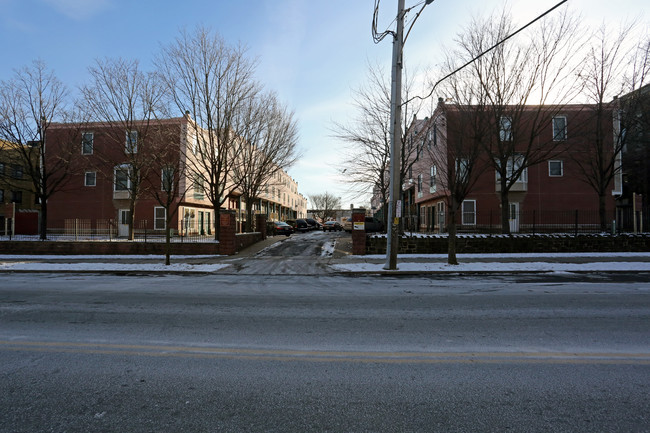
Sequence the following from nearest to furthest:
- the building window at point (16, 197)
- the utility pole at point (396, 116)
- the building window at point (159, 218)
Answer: the utility pole at point (396, 116) < the building window at point (159, 218) < the building window at point (16, 197)

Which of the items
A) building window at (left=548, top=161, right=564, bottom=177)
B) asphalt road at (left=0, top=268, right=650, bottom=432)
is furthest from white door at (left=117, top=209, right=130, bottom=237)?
building window at (left=548, top=161, right=564, bottom=177)

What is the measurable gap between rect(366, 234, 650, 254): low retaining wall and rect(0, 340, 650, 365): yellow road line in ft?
44.8

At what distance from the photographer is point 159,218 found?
2972cm

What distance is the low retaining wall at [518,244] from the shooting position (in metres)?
18.0

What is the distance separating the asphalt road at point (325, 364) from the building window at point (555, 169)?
24.3 meters

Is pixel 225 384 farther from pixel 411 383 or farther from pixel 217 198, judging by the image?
pixel 217 198

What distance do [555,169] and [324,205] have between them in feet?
253

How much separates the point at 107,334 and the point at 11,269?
1246 centimetres

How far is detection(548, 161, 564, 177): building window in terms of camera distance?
94.0 ft

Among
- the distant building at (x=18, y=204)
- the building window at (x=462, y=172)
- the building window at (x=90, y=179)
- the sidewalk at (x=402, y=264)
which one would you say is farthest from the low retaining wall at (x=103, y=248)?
the distant building at (x=18, y=204)

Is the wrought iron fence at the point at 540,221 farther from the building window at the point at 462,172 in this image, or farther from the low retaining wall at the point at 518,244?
the building window at the point at 462,172

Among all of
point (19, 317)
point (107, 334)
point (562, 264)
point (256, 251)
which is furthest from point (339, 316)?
point (256, 251)

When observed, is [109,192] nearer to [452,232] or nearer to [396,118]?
[396,118]

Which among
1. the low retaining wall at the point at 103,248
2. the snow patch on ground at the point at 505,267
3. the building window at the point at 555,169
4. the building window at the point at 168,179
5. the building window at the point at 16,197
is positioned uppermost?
the building window at the point at 555,169
